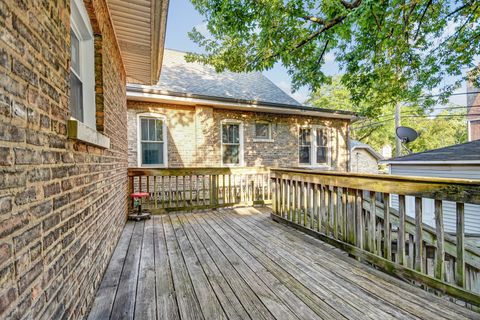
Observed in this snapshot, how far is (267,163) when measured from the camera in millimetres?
8484

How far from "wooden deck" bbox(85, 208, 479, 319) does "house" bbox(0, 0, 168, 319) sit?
0.41 m

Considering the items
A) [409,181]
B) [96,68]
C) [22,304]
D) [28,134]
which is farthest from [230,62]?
[22,304]

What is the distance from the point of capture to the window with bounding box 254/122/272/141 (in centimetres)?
836

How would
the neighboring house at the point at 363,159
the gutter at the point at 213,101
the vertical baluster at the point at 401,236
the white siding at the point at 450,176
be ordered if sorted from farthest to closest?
the neighboring house at the point at 363,159, the white siding at the point at 450,176, the gutter at the point at 213,101, the vertical baluster at the point at 401,236

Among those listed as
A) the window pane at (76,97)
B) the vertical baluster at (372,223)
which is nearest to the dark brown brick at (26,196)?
the window pane at (76,97)

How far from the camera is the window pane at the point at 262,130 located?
8.38 metres

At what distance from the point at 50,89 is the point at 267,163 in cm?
755

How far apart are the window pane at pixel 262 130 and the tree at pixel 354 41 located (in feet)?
5.95

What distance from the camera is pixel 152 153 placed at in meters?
6.95

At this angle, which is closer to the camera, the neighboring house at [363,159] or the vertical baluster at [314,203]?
the vertical baluster at [314,203]

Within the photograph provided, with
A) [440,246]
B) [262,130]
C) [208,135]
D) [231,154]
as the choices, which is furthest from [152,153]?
[440,246]

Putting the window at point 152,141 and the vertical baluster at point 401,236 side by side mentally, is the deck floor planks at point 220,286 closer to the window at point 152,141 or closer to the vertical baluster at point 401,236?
the vertical baluster at point 401,236

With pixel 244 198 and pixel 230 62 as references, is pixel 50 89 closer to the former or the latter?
pixel 244 198

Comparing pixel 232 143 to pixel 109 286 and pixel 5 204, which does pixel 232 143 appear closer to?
pixel 109 286
